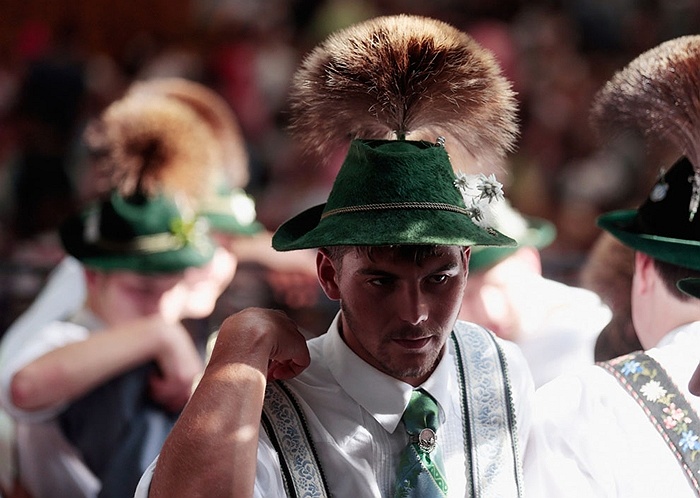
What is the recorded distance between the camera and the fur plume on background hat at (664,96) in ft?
8.05

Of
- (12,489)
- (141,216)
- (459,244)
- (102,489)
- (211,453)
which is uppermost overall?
(459,244)

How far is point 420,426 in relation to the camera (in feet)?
6.98

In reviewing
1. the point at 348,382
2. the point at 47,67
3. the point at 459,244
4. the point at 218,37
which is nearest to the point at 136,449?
the point at 348,382

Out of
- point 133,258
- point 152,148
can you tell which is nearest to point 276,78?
point 152,148

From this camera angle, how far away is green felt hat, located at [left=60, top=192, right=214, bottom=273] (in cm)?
365

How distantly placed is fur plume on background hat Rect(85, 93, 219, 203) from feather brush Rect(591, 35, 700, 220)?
1.59 meters

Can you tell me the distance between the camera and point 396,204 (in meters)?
2.05

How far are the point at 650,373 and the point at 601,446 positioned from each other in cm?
19

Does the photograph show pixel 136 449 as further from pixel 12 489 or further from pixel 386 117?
pixel 386 117

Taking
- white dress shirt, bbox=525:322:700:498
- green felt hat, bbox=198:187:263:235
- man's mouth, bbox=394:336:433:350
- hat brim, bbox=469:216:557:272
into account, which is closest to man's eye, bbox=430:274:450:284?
man's mouth, bbox=394:336:433:350

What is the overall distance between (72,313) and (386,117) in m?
2.02

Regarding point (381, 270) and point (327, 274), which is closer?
point (381, 270)

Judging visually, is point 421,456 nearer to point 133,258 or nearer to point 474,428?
point 474,428

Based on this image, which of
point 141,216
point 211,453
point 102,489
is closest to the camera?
point 211,453
